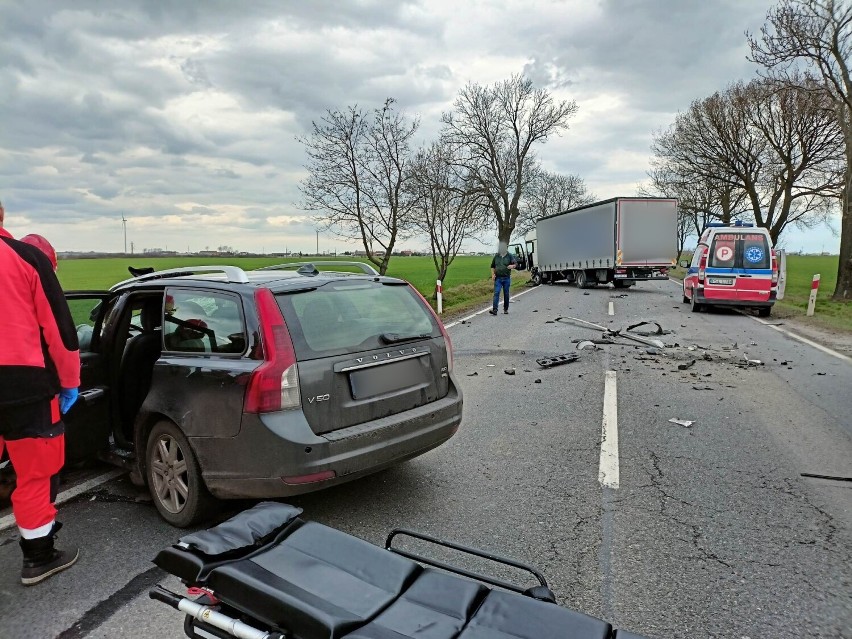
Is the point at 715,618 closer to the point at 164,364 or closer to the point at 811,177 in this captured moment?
the point at 164,364

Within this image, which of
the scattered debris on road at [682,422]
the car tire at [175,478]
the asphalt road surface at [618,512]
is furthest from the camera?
the scattered debris on road at [682,422]

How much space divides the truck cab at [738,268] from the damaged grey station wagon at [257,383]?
13809mm

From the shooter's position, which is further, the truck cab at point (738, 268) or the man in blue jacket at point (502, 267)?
the man in blue jacket at point (502, 267)

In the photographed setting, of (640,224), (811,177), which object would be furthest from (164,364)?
(811,177)

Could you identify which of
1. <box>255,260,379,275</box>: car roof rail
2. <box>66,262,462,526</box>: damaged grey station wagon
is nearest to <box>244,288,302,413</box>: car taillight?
<box>66,262,462,526</box>: damaged grey station wagon

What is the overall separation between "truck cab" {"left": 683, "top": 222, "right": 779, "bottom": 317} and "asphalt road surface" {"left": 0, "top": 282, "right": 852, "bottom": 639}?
9.16m

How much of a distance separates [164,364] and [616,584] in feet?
9.74

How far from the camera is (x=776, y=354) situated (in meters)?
9.70

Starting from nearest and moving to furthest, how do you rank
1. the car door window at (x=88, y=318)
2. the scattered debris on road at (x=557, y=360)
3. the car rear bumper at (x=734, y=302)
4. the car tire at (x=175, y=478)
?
the car tire at (x=175, y=478) < the car door window at (x=88, y=318) < the scattered debris on road at (x=557, y=360) < the car rear bumper at (x=734, y=302)

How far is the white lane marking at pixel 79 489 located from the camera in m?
3.71

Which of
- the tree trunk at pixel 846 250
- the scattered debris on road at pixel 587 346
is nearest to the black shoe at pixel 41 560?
the scattered debris on road at pixel 587 346

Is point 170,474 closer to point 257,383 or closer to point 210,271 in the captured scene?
point 257,383

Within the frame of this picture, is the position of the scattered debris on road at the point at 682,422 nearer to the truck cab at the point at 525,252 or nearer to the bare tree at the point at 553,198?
the truck cab at the point at 525,252

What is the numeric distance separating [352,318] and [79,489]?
98.3 inches
